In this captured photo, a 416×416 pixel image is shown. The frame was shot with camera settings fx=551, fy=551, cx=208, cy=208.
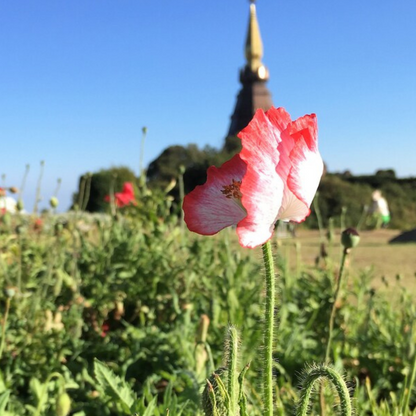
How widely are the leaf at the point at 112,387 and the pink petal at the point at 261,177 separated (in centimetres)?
73

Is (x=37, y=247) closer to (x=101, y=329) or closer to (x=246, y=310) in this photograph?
(x=101, y=329)

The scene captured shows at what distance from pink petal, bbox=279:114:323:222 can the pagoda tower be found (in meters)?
37.1

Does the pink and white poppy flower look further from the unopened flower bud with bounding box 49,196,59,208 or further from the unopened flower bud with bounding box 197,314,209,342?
the unopened flower bud with bounding box 49,196,59,208

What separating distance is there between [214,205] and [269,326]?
20 centimetres

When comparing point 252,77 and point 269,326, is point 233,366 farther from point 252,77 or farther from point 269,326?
point 252,77

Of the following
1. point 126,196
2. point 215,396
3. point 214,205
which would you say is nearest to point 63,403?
point 215,396

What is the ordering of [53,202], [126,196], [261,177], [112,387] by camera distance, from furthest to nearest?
[126,196] < [53,202] < [112,387] < [261,177]

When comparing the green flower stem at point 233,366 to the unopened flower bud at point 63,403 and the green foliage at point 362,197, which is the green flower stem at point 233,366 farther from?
the green foliage at point 362,197

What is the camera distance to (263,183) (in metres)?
0.77

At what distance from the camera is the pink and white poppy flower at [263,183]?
0.76 meters

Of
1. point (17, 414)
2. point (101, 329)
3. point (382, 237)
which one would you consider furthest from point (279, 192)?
point (382, 237)

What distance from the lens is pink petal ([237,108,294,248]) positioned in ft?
2.47

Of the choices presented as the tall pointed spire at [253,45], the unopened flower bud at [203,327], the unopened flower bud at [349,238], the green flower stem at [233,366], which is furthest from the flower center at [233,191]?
the tall pointed spire at [253,45]

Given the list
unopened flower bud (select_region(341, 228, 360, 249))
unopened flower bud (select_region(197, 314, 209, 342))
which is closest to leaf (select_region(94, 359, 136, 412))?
unopened flower bud (select_region(197, 314, 209, 342))
